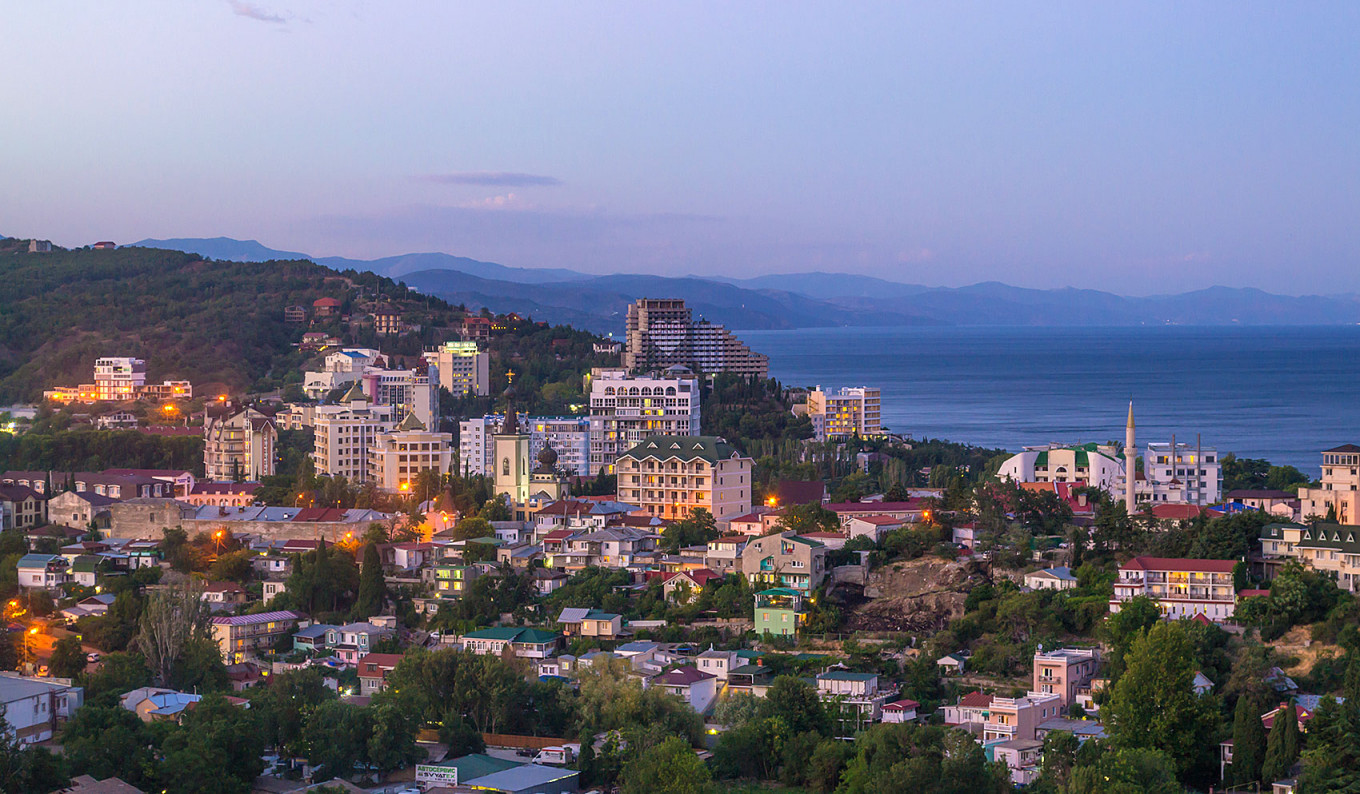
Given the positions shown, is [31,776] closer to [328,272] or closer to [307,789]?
[307,789]

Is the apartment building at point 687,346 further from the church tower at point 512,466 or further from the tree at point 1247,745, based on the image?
the tree at point 1247,745

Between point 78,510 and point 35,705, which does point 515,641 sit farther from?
point 78,510

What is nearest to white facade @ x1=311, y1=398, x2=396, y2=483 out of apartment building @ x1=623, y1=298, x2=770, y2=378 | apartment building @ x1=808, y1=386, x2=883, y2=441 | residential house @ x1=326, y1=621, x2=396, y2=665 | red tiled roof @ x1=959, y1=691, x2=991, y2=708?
apartment building @ x1=808, y1=386, x2=883, y2=441

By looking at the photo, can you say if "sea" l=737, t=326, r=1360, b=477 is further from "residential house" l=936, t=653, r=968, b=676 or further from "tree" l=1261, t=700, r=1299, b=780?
"tree" l=1261, t=700, r=1299, b=780

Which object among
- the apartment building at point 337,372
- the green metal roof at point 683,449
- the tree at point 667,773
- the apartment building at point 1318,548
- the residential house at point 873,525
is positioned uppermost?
the apartment building at point 337,372

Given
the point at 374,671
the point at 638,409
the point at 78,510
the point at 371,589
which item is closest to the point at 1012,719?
the point at 374,671

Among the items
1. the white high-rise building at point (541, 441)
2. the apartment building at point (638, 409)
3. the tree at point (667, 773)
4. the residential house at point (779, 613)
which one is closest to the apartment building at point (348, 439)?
the white high-rise building at point (541, 441)

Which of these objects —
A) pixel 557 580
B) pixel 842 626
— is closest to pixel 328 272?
pixel 557 580
